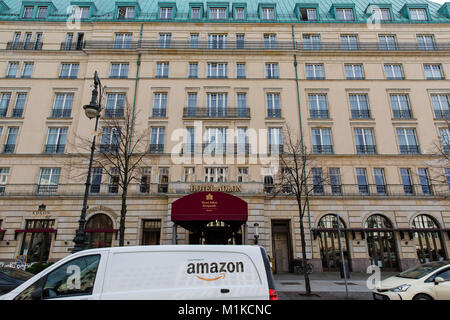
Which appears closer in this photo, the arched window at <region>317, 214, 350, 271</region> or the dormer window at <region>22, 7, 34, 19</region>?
the arched window at <region>317, 214, 350, 271</region>

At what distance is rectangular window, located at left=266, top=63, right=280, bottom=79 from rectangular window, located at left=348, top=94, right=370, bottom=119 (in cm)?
793

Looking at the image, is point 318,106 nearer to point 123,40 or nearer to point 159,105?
point 159,105

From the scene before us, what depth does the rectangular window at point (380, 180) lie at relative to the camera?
2339 cm

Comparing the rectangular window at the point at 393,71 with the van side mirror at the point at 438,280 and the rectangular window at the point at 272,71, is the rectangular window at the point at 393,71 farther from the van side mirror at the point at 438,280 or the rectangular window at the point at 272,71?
the van side mirror at the point at 438,280

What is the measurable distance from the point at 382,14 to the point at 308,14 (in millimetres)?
8724

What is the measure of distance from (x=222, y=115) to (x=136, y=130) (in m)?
8.49

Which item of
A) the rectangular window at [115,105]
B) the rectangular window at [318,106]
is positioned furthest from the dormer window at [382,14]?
the rectangular window at [115,105]

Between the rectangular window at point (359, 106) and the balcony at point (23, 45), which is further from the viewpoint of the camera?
the balcony at point (23, 45)

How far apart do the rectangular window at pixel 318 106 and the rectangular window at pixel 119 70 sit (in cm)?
1973

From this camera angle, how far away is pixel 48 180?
2345 cm

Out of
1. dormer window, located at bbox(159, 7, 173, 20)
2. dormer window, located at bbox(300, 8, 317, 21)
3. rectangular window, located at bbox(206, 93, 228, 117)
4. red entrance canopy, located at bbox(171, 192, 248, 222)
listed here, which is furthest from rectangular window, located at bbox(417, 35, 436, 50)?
red entrance canopy, located at bbox(171, 192, 248, 222)

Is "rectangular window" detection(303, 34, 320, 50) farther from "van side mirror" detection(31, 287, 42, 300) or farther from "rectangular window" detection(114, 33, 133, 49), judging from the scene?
"van side mirror" detection(31, 287, 42, 300)

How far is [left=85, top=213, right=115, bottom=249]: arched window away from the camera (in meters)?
21.7

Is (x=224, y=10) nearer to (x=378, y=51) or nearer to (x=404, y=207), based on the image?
(x=378, y=51)
